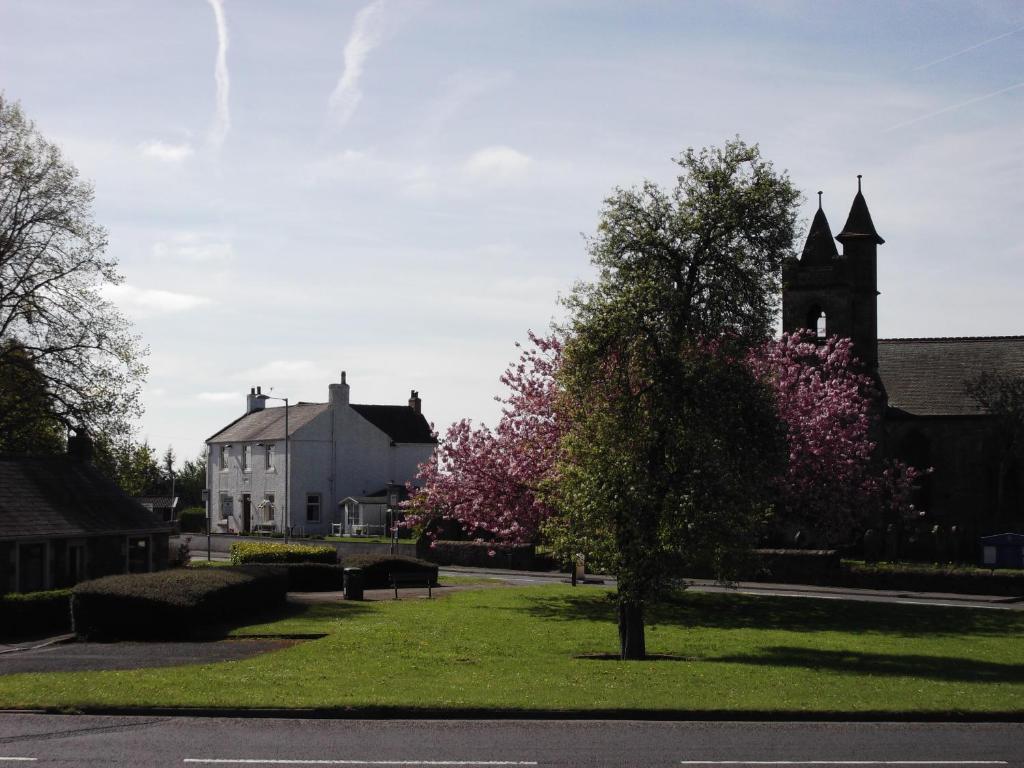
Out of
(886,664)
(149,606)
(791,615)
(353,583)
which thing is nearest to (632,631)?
(886,664)

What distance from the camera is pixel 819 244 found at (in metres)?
61.5

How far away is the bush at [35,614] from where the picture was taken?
29.4m

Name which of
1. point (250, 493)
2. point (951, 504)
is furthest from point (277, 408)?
point (951, 504)

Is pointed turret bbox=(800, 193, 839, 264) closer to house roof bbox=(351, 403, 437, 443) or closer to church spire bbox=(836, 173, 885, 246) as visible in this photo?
church spire bbox=(836, 173, 885, 246)

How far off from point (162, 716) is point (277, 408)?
76.3 m

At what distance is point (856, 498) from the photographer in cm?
4216

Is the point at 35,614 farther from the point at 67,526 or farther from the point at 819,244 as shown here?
the point at 819,244

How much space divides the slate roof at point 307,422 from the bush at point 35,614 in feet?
173

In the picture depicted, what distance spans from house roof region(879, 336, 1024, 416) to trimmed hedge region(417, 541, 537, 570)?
2393 centimetres

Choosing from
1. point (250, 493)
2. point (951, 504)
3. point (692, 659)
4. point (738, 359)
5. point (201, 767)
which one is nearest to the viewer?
point (201, 767)

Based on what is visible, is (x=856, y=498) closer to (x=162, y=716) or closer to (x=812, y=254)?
(x=812, y=254)

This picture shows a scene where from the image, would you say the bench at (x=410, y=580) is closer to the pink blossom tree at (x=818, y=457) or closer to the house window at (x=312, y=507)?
the pink blossom tree at (x=818, y=457)

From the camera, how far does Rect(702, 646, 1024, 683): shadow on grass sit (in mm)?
21500

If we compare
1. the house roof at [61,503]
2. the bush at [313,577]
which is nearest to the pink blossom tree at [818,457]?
the bush at [313,577]
